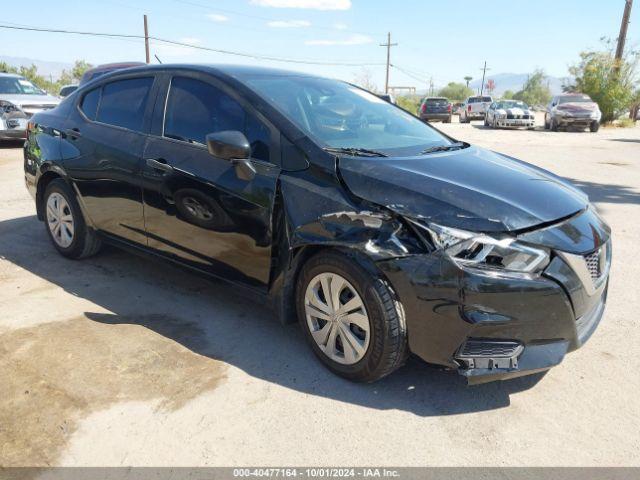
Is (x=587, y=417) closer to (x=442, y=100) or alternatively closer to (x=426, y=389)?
(x=426, y=389)

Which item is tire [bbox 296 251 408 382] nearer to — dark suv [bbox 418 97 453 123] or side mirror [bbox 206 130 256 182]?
side mirror [bbox 206 130 256 182]

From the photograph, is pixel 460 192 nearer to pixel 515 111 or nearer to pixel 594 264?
pixel 594 264

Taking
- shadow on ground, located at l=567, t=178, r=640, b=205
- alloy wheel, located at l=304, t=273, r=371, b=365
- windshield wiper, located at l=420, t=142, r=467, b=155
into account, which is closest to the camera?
alloy wheel, located at l=304, t=273, r=371, b=365

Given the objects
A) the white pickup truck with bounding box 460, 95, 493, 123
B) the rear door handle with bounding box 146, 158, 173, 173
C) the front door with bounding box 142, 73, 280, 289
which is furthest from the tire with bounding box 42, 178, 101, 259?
the white pickup truck with bounding box 460, 95, 493, 123

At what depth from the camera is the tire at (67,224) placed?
4469mm

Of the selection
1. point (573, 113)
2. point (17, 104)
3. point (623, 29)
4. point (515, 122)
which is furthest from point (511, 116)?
point (17, 104)

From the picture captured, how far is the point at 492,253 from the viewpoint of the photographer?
2406 mm

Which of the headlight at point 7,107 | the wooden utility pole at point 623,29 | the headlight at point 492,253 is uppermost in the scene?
the wooden utility pole at point 623,29

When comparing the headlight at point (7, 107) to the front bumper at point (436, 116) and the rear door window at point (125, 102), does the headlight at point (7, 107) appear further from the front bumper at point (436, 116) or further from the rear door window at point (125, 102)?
the front bumper at point (436, 116)

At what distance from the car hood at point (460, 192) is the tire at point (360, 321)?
379 mm

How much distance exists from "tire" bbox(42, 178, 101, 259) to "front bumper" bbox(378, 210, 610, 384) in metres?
3.04

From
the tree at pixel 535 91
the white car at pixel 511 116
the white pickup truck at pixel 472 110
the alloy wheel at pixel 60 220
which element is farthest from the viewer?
the tree at pixel 535 91

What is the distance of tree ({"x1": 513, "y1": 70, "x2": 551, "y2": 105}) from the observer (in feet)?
282

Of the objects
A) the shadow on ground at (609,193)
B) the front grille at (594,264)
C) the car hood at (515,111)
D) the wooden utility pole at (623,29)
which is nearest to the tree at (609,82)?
the wooden utility pole at (623,29)
